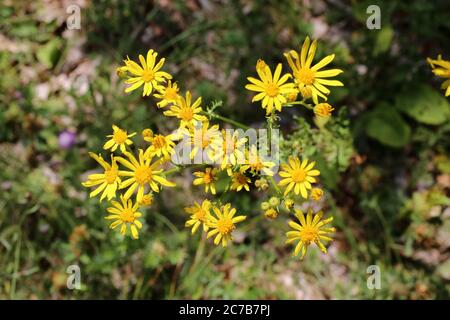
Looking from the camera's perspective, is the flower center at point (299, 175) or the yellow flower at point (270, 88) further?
the flower center at point (299, 175)

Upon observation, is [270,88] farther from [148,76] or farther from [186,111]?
[148,76]

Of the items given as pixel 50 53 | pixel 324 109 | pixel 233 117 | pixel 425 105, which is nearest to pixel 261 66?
pixel 324 109

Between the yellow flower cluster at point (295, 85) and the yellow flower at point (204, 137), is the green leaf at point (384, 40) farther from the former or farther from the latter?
the yellow flower at point (204, 137)

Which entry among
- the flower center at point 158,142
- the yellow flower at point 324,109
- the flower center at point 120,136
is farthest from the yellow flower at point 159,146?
the yellow flower at point 324,109
